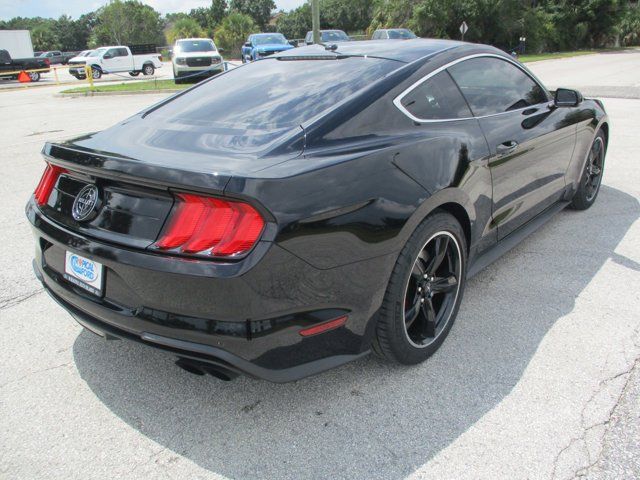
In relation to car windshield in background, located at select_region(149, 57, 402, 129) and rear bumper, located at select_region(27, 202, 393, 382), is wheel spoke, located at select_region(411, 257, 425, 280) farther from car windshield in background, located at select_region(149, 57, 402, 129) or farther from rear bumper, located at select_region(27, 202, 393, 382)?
car windshield in background, located at select_region(149, 57, 402, 129)

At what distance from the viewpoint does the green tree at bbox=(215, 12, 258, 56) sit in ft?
198

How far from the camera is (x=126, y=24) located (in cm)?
7475

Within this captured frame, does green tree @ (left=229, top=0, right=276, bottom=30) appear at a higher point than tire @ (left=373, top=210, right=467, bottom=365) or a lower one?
higher

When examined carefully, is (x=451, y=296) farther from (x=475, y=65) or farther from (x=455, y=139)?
(x=475, y=65)

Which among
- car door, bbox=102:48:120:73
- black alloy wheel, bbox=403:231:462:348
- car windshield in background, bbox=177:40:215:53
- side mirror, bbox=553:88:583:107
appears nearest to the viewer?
black alloy wheel, bbox=403:231:462:348

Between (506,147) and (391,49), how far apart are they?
91 cm

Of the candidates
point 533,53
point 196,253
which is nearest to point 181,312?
point 196,253

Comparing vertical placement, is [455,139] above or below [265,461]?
above

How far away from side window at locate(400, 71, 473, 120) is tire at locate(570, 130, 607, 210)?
7.31 ft

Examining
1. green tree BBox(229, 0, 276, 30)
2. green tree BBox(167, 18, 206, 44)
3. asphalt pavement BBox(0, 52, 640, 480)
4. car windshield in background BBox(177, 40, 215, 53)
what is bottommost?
asphalt pavement BBox(0, 52, 640, 480)

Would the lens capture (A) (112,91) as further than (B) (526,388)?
Yes

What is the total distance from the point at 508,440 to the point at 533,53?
43.8 m

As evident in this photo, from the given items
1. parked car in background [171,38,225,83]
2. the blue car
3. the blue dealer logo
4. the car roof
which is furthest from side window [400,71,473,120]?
the blue car

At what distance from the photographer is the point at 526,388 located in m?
2.57
